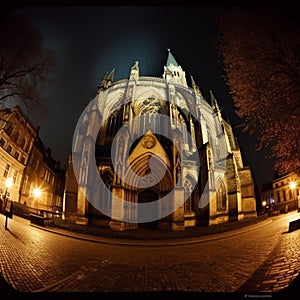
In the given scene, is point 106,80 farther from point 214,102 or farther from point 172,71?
point 214,102

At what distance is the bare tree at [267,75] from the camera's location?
2.94 meters

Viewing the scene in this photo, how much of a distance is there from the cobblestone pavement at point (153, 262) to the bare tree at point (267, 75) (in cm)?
121

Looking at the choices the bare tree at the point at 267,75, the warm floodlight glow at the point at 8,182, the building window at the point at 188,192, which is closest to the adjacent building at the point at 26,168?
the warm floodlight glow at the point at 8,182

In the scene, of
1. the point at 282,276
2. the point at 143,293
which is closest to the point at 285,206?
the point at 282,276

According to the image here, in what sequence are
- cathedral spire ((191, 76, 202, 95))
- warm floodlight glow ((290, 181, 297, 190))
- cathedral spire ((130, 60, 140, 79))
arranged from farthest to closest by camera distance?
cathedral spire ((130, 60, 140, 79)) → cathedral spire ((191, 76, 202, 95)) → warm floodlight glow ((290, 181, 297, 190))

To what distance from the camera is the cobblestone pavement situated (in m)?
2.18

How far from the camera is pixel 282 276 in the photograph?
2320 mm

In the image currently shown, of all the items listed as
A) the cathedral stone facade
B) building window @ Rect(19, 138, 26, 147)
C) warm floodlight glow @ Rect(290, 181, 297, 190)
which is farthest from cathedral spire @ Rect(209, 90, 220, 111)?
building window @ Rect(19, 138, 26, 147)

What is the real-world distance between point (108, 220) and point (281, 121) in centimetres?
315

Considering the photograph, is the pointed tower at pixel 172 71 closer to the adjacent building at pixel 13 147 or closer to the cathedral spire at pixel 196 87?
the cathedral spire at pixel 196 87

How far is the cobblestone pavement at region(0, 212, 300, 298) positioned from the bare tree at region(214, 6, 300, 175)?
1.21 m

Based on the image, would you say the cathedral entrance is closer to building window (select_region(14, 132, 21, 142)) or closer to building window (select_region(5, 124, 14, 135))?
building window (select_region(14, 132, 21, 142))

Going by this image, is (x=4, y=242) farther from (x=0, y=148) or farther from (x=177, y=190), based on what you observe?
(x=177, y=190)

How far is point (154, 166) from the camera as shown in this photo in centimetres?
352
